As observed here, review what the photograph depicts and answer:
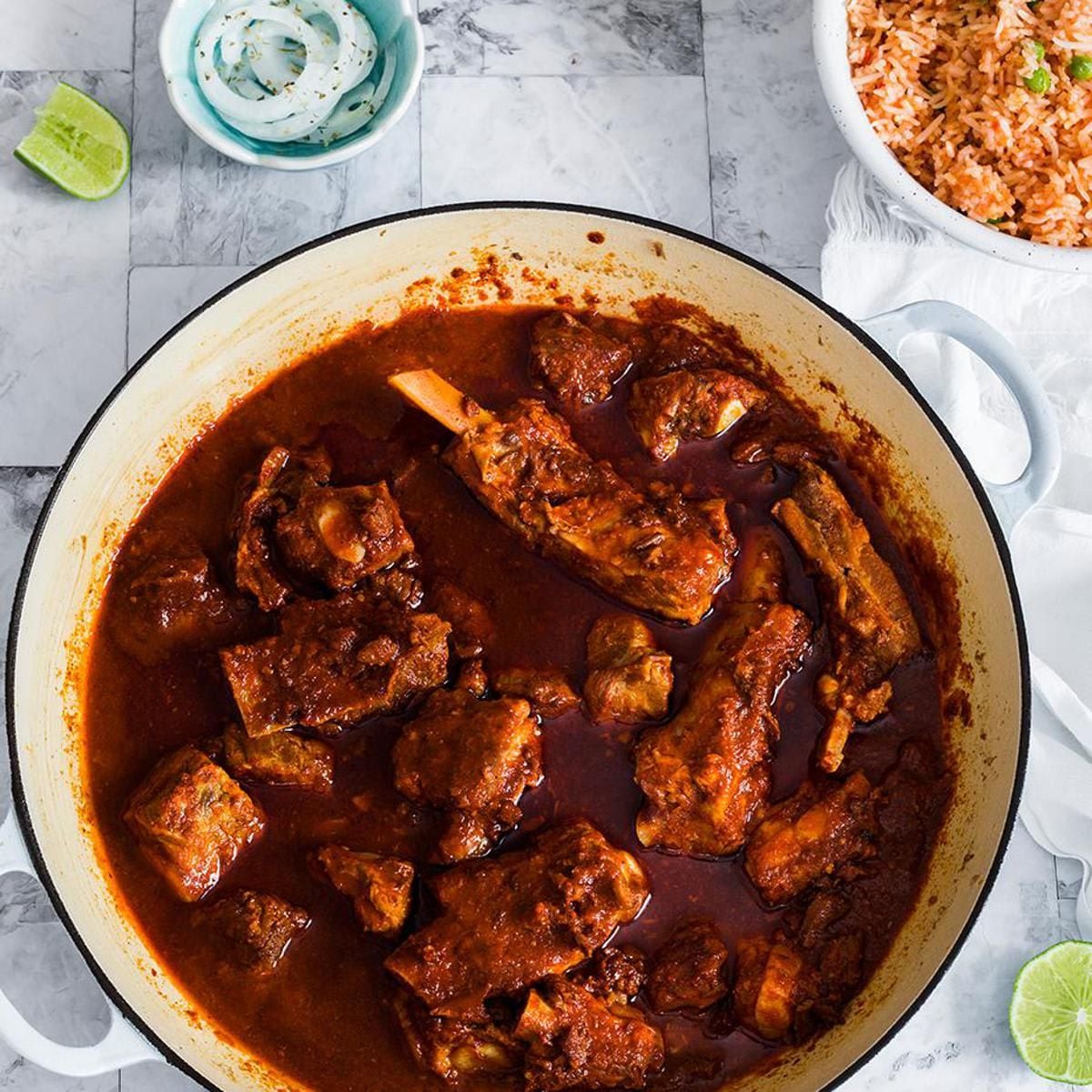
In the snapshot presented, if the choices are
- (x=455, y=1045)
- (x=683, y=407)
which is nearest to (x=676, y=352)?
(x=683, y=407)

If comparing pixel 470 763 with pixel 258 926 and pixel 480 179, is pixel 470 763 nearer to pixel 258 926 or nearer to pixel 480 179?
pixel 258 926

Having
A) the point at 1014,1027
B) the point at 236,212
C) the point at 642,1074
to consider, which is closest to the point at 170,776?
the point at 642,1074

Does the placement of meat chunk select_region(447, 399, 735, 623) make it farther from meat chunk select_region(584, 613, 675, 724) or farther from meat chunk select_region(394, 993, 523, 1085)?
meat chunk select_region(394, 993, 523, 1085)

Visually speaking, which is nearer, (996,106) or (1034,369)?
(996,106)

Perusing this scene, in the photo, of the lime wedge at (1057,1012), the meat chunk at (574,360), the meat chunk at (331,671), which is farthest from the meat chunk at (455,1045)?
the meat chunk at (574,360)

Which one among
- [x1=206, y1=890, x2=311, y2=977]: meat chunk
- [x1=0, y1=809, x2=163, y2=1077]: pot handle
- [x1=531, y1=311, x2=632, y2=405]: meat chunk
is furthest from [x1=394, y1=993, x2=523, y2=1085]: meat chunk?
[x1=531, y1=311, x2=632, y2=405]: meat chunk

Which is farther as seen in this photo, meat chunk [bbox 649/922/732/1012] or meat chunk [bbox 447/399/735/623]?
meat chunk [bbox 447/399/735/623]
